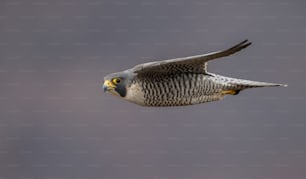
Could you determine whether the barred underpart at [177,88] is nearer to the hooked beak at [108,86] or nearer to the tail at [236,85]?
the tail at [236,85]

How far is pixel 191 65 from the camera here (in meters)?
5.58

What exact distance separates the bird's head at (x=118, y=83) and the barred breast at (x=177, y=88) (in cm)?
10

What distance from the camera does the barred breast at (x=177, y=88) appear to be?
18.5ft

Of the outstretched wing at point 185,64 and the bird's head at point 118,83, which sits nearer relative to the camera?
the outstretched wing at point 185,64

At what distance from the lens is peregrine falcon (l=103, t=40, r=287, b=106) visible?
18.5 feet

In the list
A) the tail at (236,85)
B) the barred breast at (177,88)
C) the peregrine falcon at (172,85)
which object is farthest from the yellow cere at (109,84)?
the tail at (236,85)

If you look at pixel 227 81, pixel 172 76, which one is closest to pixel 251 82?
pixel 227 81

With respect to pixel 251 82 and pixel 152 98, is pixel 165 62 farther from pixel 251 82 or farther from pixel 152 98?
pixel 251 82

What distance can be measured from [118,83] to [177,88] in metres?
0.46

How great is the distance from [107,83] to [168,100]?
0.49m

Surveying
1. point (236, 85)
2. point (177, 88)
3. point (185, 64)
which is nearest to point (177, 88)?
point (177, 88)

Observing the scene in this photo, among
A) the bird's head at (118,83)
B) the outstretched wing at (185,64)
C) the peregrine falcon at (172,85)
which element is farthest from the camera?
the bird's head at (118,83)

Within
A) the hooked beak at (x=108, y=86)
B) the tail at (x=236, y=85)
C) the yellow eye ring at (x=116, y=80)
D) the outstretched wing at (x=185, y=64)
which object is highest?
the outstretched wing at (x=185, y=64)

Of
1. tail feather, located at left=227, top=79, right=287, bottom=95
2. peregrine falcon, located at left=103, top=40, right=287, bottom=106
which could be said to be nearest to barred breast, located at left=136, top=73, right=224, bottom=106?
peregrine falcon, located at left=103, top=40, right=287, bottom=106
